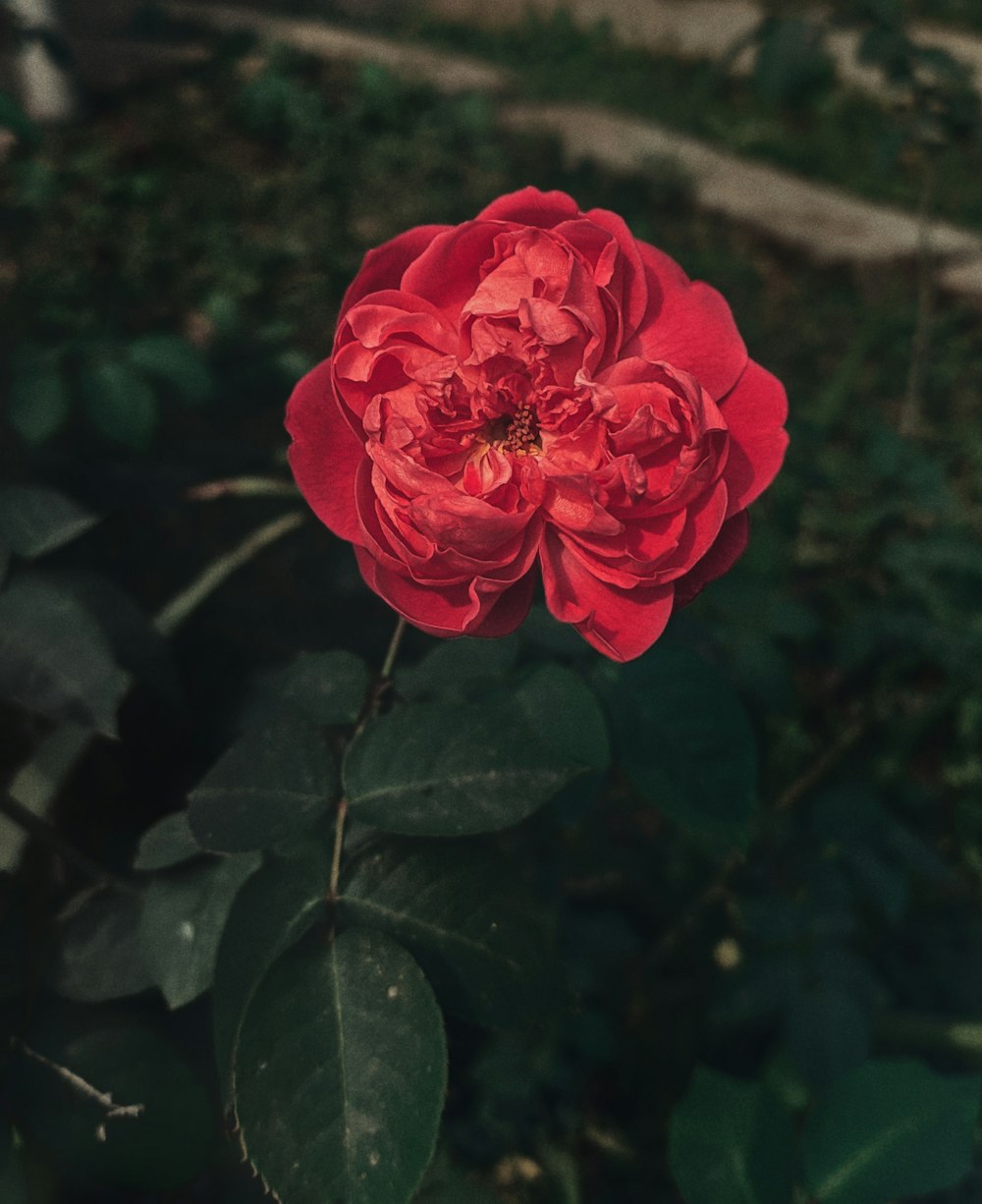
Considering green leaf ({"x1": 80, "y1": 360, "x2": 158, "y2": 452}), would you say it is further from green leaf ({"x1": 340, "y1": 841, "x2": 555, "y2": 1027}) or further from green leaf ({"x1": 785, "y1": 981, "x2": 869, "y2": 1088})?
green leaf ({"x1": 785, "y1": 981, "x2": 869, "y2": 1088})

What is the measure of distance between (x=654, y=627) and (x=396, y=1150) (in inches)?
13.3

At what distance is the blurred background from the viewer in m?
0.96

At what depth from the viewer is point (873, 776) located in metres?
1.62

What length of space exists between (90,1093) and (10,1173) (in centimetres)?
6

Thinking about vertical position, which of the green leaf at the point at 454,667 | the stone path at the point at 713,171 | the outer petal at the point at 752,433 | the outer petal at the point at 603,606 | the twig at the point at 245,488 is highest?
the outer petal at the point at 752,433

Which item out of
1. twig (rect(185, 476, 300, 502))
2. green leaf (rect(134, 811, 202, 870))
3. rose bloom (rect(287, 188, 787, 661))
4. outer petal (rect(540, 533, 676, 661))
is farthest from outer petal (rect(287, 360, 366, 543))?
twig (rect(185, 476, 300, 502))

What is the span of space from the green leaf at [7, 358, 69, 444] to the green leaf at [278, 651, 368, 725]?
55 centimetres

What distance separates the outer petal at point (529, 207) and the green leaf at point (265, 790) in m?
0.38

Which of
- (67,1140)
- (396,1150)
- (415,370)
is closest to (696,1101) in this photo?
(396,1150)

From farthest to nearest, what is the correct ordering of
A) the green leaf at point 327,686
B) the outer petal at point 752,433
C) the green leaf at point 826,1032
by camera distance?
1. the green leaf at point 826,1032
2. the green leaf at point 327,686
3. the outer petal at point 752,433

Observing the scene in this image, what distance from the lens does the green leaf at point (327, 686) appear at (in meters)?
0.78

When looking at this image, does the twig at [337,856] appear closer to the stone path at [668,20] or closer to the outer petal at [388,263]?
the outer petal at [388,263]

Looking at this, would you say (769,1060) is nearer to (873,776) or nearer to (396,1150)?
(873,776)

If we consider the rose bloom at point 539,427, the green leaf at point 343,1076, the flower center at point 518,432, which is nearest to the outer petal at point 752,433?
the rose bloom at point 539,427
